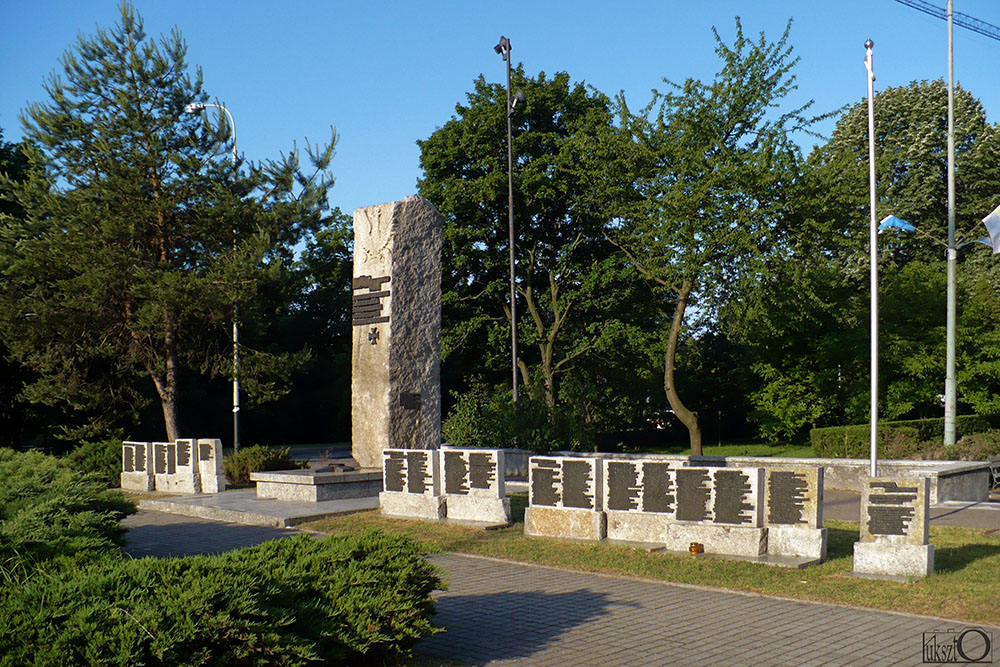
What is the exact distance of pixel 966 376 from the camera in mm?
29547

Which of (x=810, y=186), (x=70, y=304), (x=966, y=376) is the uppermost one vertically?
(x=810, y=186)

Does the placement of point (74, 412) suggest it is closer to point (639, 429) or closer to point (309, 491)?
point (309, 491)

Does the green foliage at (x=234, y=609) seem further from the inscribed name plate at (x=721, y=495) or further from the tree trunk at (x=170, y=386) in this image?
the tree trunk at (x=170, y=386)

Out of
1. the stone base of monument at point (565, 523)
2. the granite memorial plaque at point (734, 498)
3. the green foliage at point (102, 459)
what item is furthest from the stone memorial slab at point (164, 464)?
the granite memorial plaque at point (734, 498)

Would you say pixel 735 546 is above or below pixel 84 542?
below

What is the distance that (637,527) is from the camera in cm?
1243

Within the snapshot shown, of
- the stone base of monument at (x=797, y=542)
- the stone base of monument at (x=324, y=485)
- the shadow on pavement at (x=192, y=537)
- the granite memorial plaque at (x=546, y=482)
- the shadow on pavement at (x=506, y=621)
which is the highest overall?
the granite memorial plaque at (x=546, y=482)

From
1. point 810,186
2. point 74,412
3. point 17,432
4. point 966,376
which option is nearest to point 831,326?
point 966,376

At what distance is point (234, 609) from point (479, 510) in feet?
30.0

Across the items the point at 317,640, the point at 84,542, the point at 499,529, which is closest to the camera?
the point at 317,640

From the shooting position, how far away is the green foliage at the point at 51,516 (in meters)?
7.08

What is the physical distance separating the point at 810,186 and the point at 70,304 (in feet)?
70.7

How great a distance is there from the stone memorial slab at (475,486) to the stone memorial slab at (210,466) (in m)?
8.11

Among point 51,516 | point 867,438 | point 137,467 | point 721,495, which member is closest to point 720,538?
point 721,495
